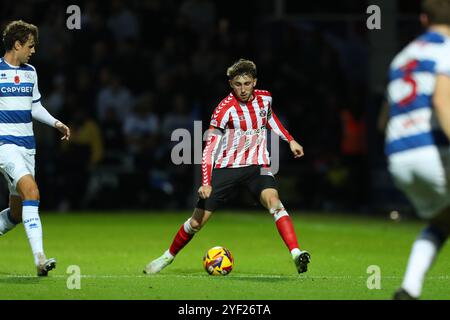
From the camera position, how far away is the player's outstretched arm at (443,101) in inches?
276

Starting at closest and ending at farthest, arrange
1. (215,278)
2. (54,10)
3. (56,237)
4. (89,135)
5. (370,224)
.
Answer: (215,278)
(56,237)
(370,224)
(89,135)
(54,10)

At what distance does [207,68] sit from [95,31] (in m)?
2.41

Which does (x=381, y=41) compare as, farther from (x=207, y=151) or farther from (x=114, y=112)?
(x=207, y=151)

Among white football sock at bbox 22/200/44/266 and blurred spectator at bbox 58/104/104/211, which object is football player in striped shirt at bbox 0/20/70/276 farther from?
blurred spectator at bbox 58/104/104/211

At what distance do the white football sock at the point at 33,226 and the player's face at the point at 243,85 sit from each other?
2.24 m

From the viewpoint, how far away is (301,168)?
70.7ft

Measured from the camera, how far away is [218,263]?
10.6 meters

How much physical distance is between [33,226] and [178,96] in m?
10.9

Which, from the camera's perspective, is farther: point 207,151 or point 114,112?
point 114,112

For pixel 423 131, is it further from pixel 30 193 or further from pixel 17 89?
pixel 17 89

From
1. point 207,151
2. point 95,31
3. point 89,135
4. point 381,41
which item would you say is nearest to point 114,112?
point 89,135

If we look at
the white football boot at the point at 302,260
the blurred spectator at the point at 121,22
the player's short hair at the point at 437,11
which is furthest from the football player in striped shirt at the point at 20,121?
the blurred spectator at the point at 121,22

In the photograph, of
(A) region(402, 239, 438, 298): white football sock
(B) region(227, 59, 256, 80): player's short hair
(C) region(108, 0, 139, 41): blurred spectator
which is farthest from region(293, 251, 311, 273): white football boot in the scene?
(C) region(108, 0, 139, 41): blurred spectator

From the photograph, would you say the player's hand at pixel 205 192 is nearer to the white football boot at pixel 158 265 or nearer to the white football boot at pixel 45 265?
the white football boot at pixel 158 265
